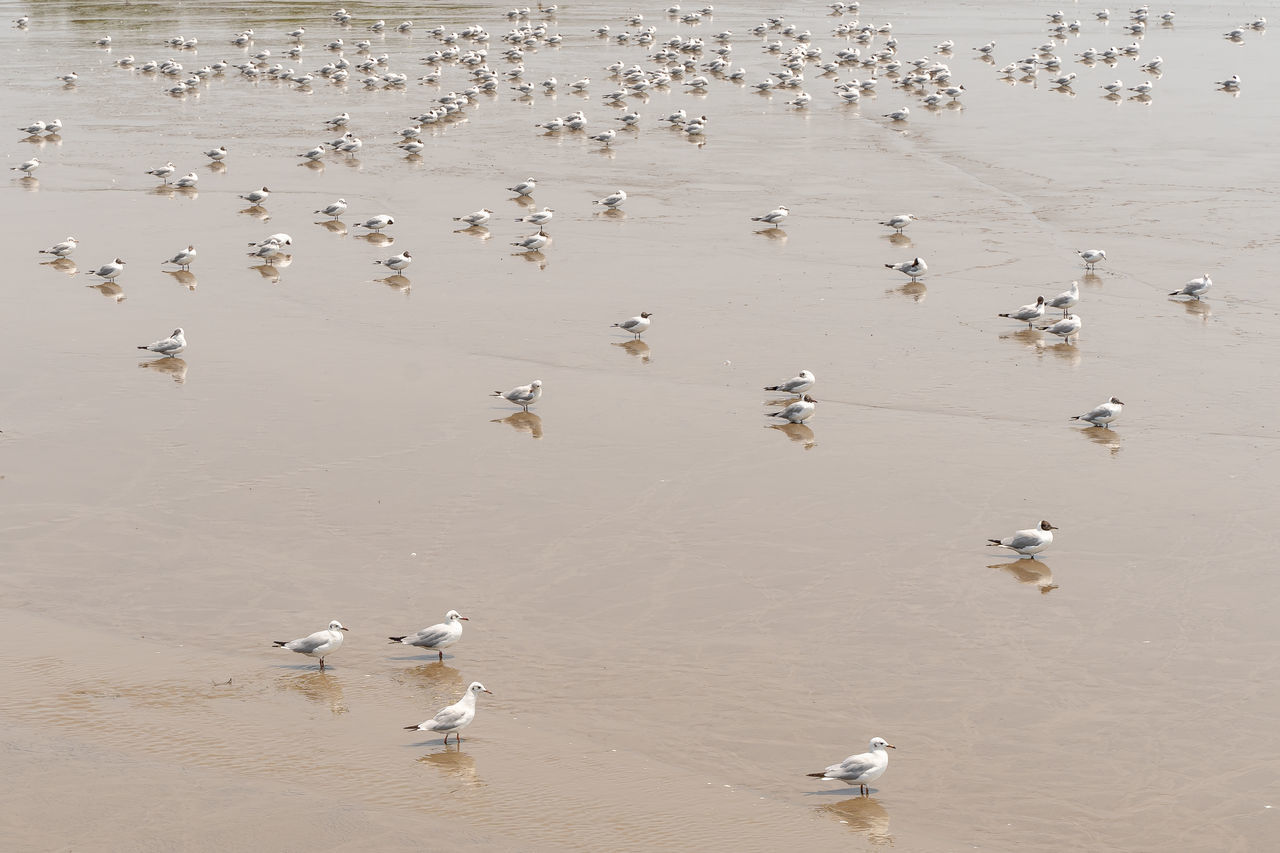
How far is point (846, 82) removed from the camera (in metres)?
55.8

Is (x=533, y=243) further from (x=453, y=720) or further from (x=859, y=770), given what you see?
(x=859, y=770)

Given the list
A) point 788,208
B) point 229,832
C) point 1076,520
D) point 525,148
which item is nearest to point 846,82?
point 525,148

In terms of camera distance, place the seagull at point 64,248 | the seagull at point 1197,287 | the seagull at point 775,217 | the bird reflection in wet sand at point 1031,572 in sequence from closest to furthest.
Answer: the bird reflection in wet sand at point 1031,572 → the seagull at point 1197,287 → the seagull at point 64,248 → the seagull at point 775,217

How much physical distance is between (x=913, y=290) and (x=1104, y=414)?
7637mm

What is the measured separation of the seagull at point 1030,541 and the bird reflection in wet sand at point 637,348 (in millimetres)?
8575

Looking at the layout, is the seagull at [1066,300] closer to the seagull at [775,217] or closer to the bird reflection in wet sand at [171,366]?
the seagull at [775,217]

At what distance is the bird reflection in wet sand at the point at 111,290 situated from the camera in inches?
1100

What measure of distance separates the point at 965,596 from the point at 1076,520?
8.82 feet

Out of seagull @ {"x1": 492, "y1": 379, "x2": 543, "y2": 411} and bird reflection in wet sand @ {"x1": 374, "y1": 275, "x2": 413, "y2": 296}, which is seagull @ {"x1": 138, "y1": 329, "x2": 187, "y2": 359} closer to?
bird reflection in wet sand @ {"x1": 374, "y1": 275, "x2": 413, "y2": 296}

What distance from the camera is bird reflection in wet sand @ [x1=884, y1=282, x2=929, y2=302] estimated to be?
27.5m

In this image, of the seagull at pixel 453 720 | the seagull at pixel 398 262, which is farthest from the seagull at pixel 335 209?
the seagull at pixel 453 720

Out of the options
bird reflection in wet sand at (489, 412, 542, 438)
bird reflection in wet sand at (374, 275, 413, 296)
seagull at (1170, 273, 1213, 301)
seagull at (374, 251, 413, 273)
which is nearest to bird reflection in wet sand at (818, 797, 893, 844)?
bird reflection in wet sand at (489, 412, 542, 438)

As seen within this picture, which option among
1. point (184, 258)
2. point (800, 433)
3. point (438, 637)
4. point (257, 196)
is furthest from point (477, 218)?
point (438, 637)

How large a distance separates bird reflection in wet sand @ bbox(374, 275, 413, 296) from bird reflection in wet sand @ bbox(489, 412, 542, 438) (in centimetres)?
722
